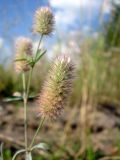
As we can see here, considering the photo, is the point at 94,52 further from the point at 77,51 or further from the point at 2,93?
the point at 2,93

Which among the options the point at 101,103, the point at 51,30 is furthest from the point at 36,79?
the point at 51,30

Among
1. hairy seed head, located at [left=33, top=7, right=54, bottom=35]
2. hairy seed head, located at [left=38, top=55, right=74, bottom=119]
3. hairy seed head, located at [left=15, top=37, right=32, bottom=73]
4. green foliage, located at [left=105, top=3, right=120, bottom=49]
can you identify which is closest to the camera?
hairy seed head, located at [left=38, top=55, right=74, bottom=119]

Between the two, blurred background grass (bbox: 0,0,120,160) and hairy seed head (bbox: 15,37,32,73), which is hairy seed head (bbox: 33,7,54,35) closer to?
hairy seed head (bbox: 15,37,32,73)

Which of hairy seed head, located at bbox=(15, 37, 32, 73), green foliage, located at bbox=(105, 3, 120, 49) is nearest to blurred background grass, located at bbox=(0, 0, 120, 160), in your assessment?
green foliage, located at bbox=(105, 3, 120, 49)

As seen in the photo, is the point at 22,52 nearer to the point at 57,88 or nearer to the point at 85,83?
the point at 57,88

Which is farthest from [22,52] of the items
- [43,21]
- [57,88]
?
[57,88]

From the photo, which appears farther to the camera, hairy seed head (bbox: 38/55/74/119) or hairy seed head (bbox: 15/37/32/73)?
hairy seed head (bbox: 15/37/32/73)

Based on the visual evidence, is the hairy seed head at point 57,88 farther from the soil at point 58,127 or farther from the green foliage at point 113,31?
the green foliage at point 113,31
